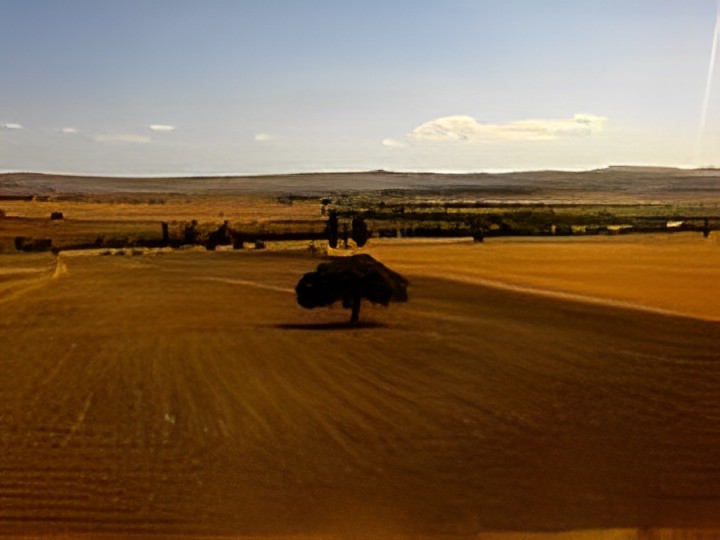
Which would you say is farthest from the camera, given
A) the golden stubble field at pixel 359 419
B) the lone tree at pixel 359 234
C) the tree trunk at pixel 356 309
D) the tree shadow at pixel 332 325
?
the lone tree at pixel 359 234

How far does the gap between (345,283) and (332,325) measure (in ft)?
2.93

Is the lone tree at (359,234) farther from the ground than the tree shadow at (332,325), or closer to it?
closer to it

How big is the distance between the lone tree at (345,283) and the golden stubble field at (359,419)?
61cm

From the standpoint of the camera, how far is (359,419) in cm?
1338

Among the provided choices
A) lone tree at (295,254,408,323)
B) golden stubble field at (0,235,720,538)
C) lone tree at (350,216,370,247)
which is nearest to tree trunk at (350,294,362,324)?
lone tree at (295,254,408,323)

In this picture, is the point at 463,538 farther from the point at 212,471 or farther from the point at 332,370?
the point at 332,370

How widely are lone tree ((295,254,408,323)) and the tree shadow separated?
429 mm

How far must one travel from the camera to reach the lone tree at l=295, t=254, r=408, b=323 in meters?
21.1

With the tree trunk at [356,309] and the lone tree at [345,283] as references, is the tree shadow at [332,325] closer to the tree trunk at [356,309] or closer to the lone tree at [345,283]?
the tree trunk at [356,309]

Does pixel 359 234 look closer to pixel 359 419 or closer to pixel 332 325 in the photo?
pixel 332 325

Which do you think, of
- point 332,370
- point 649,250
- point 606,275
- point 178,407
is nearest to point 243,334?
point 332,370

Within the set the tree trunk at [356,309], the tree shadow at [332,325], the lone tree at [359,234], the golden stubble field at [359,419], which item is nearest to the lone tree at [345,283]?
the tree trunk at [356,309]

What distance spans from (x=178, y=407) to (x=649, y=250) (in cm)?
3895

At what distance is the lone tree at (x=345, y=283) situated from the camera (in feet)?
69.2
